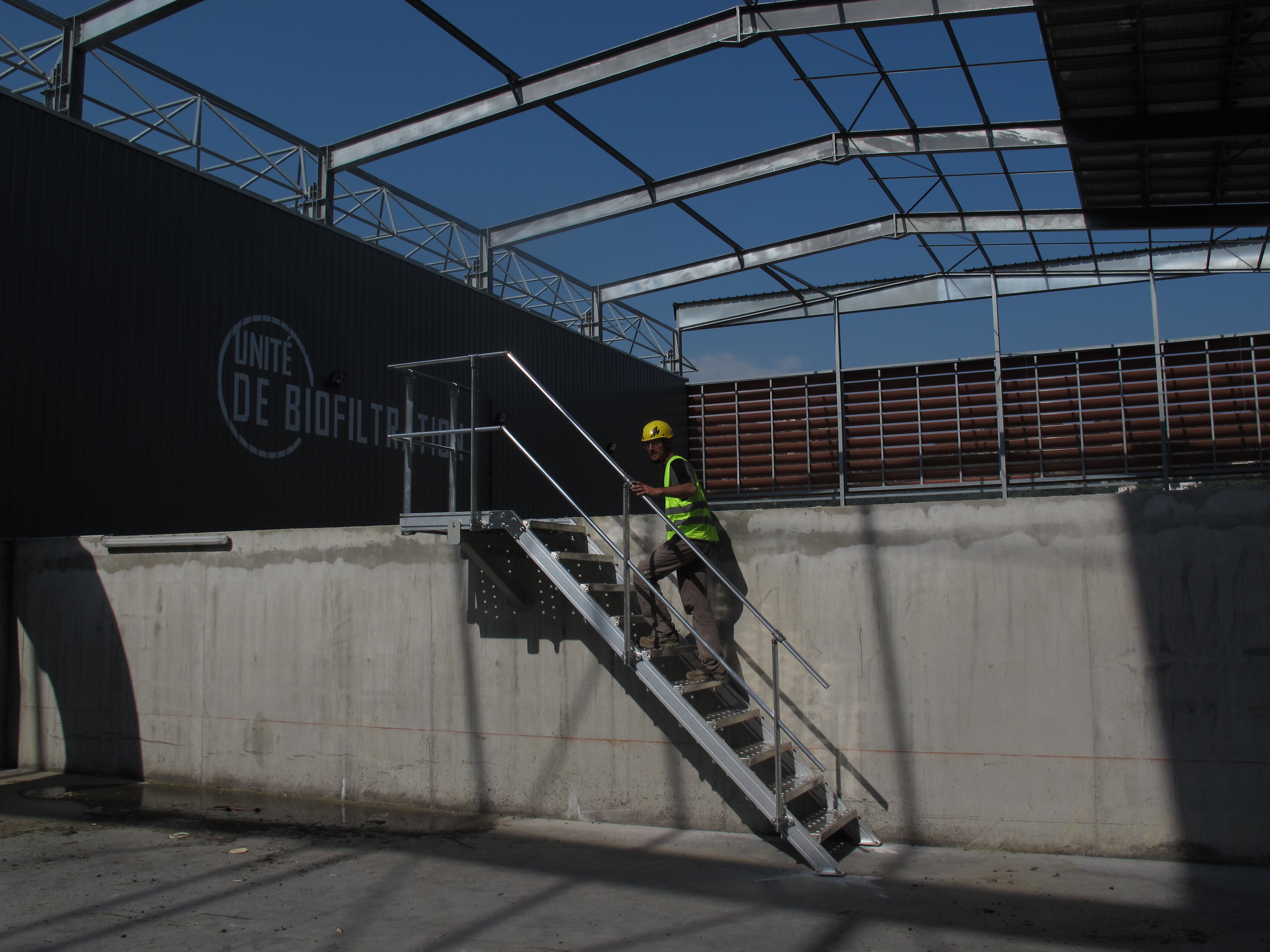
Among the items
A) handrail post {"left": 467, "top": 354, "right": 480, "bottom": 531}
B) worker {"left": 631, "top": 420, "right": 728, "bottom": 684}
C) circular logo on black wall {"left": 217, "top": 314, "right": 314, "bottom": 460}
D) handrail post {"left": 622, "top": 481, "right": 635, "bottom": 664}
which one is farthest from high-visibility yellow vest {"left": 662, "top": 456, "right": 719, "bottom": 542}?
circular logo on black wall {"left": 217, "top": 314, "right": 314, "bottom": 460}

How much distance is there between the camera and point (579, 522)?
7773 millimetres

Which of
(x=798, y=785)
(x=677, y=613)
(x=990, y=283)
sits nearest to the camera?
(x=677, y=613)

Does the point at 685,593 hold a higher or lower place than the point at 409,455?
lower

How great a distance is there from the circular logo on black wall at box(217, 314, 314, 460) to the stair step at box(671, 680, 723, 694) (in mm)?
7244

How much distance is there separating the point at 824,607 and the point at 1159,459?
12719mm

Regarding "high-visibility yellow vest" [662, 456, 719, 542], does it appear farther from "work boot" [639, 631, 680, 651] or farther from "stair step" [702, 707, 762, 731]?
"stair step" [702, 707, 762, 731]

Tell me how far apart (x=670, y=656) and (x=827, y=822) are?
5.05 feet

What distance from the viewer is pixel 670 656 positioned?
6.83 meters

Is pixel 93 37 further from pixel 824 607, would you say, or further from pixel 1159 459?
pixel 1159 459

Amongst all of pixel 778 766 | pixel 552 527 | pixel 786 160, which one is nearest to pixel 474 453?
pixel 552 527

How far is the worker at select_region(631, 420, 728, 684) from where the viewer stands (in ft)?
22.2

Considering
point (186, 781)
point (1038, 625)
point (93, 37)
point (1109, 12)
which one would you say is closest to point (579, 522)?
point (1038, 625)

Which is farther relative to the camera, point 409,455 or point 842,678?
point 409,455

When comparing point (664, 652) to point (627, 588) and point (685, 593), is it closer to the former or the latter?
point (685, 593)
